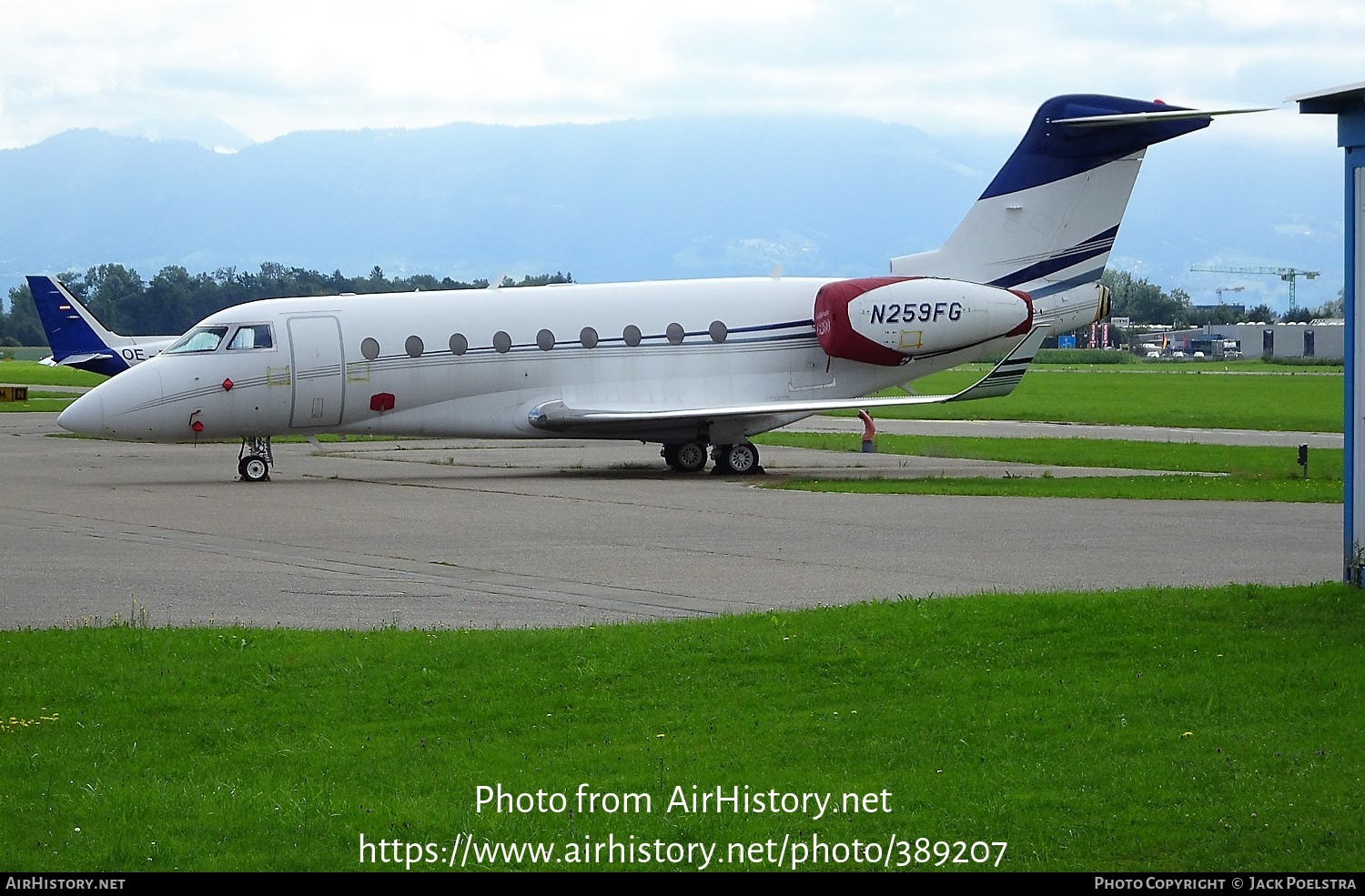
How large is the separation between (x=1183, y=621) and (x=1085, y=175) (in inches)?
782

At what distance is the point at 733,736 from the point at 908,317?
21.4 metres

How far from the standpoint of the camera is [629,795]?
25.2 feet

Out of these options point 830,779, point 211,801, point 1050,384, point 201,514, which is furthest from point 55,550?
point 1050,384

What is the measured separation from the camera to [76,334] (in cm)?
6322

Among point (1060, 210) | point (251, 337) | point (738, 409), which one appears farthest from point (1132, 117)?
point (251, 337)

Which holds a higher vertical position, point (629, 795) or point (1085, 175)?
point (1085, 175)

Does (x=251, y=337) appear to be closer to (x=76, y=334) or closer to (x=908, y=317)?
(x=908, y=317)

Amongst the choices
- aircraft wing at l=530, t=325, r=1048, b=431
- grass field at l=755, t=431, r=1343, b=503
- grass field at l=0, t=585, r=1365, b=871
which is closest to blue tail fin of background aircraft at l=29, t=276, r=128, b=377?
grass field at l=755, t=431, r=1343, b=503

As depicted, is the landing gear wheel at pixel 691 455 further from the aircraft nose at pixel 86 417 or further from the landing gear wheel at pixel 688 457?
the aircraft nose at pixel 86 417

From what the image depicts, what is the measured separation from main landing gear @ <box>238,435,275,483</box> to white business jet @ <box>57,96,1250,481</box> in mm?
45

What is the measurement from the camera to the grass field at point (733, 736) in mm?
7102

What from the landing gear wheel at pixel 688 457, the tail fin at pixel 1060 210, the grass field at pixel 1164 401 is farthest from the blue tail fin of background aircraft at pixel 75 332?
the tail fin at pixel 1060 210

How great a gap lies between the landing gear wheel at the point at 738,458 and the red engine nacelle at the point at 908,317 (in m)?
2.32
